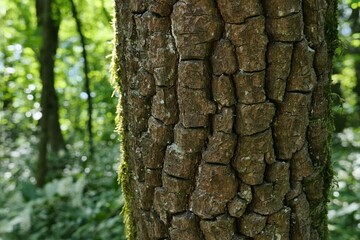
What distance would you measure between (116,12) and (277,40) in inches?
18.8

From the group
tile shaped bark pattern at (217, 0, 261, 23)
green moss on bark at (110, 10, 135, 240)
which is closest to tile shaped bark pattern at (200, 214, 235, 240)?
A: green moss on bark at (110, 10, 135, 240)

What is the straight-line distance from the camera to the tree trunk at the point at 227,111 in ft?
4.05

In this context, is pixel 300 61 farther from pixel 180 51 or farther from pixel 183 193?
pixel 183 193

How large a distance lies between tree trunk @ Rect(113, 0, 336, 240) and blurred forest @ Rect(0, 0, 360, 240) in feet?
1.05

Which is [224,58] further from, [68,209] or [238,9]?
[68,209]

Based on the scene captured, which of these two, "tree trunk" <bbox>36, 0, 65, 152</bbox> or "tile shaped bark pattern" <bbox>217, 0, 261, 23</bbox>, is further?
"tree trunk" <bbox>36, 0, 65, 152</bbox>

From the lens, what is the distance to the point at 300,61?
1.28m

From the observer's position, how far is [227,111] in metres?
1.27

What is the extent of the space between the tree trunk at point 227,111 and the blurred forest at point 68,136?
32 centimetres

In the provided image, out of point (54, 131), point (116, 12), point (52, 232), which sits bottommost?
point (52, 232)

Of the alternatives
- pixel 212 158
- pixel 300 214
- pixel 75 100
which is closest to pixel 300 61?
pixel 212 158

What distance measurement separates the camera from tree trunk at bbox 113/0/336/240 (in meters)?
1.23

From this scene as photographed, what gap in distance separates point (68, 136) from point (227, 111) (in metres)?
7.34

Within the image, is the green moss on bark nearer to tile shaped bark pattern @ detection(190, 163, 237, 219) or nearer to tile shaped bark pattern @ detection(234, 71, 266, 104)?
tile shaped bark pattern @ detection(190, 163, 237, 219)
